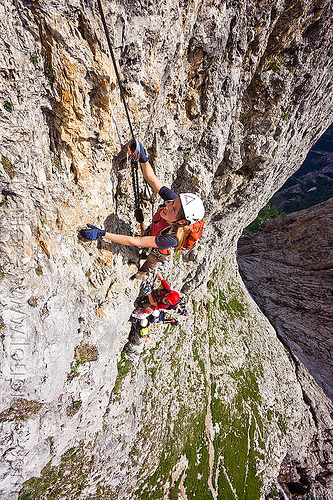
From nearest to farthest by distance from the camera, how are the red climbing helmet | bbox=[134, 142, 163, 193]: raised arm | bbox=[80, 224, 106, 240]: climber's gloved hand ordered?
bbox=[80, 224, 106, 240]: climber's gloved hand
bbox=[134, 142, 163, 193]: raised arm
the red climbing helmet

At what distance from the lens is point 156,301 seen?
9.03 metres

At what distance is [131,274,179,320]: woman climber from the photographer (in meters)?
8.76

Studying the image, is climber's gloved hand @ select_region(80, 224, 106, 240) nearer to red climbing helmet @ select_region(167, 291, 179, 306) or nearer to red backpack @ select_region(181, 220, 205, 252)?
red backpack @ select_region(181, 220, 205, 252)

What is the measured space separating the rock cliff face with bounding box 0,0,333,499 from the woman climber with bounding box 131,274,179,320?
34.0 inches

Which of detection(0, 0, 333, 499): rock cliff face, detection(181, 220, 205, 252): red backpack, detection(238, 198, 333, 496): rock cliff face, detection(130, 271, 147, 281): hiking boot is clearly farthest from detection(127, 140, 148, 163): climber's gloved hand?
detection(238, 198, 333, 496): rock cliff face

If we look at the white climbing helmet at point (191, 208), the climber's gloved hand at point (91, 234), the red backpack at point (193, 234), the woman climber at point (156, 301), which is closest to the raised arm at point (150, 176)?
the white climbing helmet at point (191, 208)

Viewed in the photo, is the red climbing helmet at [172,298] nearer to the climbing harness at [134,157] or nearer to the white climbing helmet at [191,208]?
the climbing harness at [134,157]

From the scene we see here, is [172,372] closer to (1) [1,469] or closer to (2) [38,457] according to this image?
(2) [38,457]

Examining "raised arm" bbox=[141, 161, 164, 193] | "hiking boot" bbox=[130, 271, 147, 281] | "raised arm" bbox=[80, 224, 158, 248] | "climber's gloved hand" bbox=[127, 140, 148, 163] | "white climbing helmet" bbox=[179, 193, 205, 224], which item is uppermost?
"climber's gloved hand" bbox=[127, 140, 148, 163]

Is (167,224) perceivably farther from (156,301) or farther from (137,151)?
(156,301)

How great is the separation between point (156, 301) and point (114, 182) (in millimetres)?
5202

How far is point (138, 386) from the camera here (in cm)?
1061

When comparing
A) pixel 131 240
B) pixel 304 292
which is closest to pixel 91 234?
pixel 131 240

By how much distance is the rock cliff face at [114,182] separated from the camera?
4195 mm
